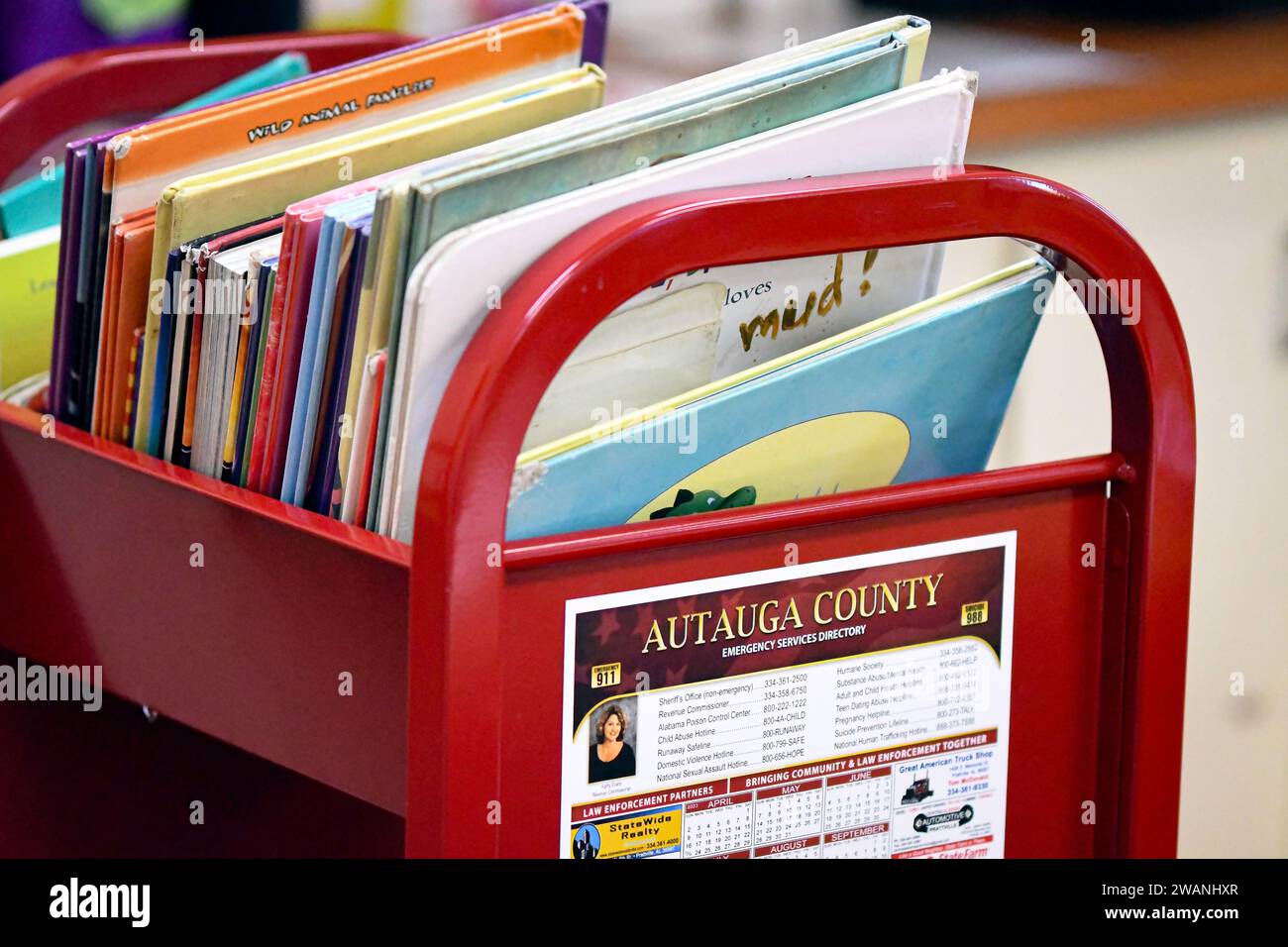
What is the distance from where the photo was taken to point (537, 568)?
809mm

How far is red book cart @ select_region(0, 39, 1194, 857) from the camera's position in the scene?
787mm

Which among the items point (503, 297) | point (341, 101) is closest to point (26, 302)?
point (341, 101)

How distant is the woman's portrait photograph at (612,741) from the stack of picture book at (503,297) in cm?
10

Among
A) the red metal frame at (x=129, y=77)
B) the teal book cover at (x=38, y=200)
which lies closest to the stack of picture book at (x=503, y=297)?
the teal book cover at (x=38, y=200)

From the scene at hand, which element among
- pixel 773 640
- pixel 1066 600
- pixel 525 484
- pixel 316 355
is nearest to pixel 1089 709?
pixel 1066 600

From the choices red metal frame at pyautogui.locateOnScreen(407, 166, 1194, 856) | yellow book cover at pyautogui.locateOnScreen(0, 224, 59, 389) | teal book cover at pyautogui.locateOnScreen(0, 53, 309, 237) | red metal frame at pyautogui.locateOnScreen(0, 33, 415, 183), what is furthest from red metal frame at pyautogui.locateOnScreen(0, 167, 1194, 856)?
red metal frame at pyautogui.locateOnScreen(0, 33, 415, 183)

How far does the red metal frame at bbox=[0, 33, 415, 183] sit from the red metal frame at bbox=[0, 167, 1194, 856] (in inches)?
13.8

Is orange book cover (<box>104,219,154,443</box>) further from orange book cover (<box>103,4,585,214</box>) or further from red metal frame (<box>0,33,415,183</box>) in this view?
red metal frame (<box>0,33,415,183</box>)

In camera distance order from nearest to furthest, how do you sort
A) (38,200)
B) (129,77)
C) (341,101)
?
(341,101) → (38,200) → (129,77)

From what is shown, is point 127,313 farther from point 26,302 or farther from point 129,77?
point 129,77

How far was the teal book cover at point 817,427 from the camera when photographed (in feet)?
2.84

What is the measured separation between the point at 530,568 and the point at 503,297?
A: 134 mm

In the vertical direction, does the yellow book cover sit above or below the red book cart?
above
